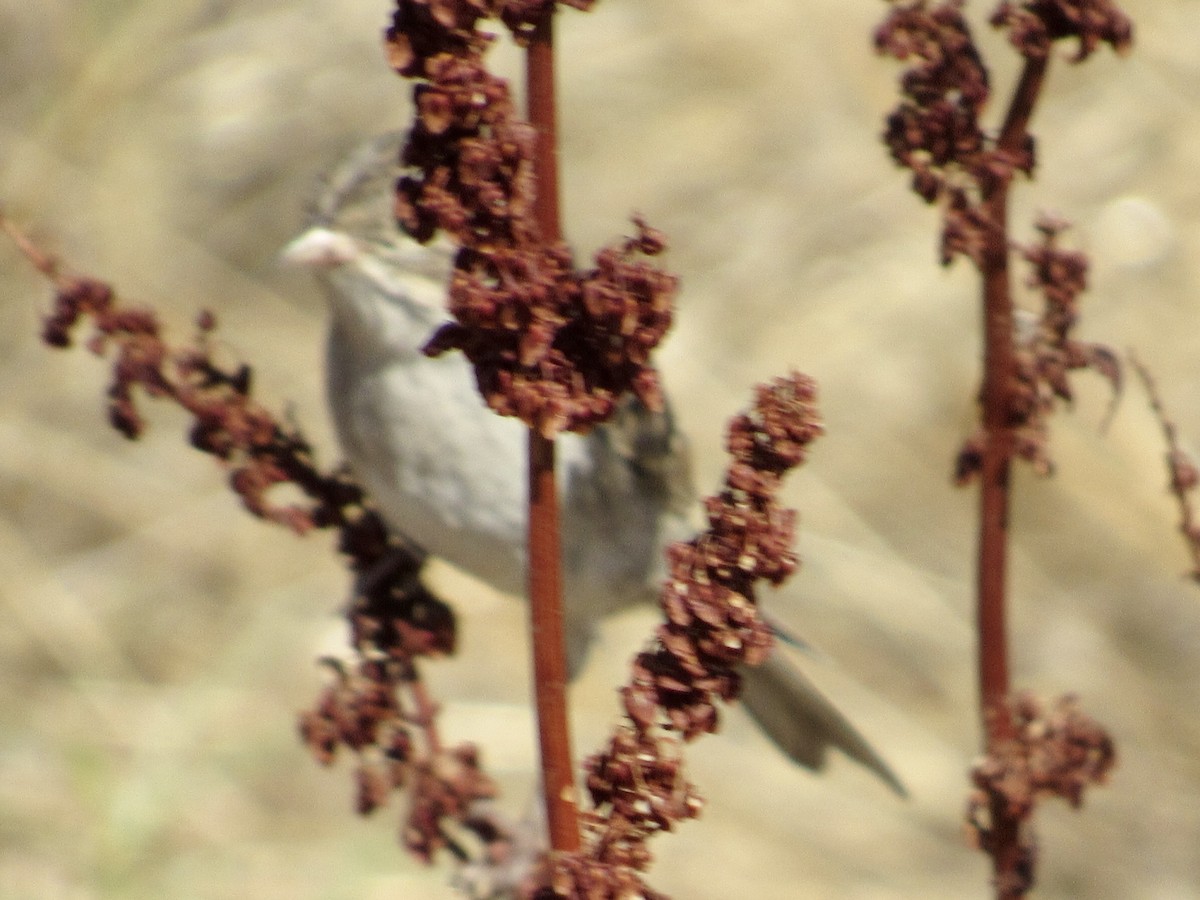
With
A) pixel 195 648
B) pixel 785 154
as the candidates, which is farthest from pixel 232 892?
pixel 785 154

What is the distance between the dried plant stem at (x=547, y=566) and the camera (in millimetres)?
1218

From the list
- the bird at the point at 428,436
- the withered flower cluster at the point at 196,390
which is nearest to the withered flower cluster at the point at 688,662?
the withered flower cluster at the point at 196,390

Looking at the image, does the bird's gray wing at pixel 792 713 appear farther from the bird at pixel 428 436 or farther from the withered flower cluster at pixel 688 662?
the withered flower cluster at pixel 688 662

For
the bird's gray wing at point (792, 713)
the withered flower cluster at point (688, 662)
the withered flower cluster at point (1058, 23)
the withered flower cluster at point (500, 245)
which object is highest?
the bird's gray wing at point (792, 713)

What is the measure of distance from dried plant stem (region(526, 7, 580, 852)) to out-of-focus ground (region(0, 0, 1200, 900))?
2.80m

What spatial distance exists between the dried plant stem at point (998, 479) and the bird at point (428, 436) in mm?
818

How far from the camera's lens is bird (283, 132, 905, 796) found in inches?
106

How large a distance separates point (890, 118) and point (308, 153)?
4.70m

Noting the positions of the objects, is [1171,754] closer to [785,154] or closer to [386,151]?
[785,154]

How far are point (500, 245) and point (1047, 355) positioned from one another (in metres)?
0.72

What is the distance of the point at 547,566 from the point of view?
4.17ft

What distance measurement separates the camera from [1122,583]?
16.6 feet

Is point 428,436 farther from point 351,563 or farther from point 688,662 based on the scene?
point 688,662

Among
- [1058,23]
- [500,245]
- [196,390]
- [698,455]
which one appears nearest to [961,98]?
[1058,23]
